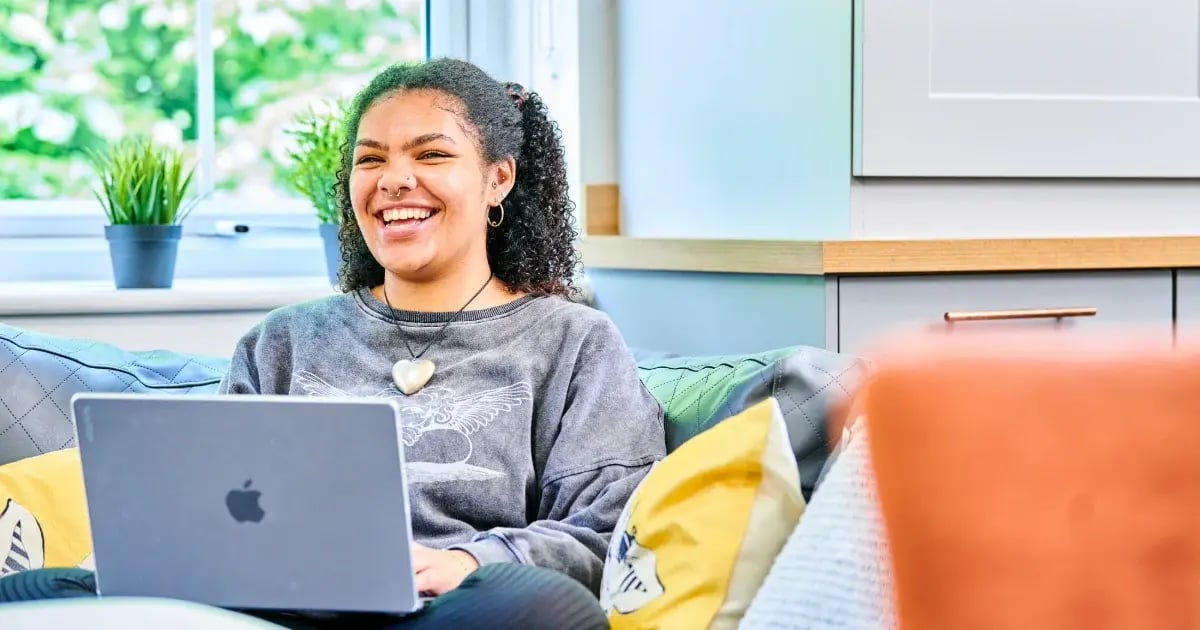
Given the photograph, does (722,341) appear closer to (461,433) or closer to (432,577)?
(461,433)

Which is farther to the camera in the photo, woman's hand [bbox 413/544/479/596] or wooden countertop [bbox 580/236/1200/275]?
wooden countertop [bbox 580/236/1200/275]

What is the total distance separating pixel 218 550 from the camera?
44.6 inches

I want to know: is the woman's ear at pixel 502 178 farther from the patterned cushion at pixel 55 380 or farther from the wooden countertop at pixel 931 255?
the patterned cushion at pixel 55 380

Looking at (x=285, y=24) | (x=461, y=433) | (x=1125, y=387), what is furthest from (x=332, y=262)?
(x=1125, y=387)

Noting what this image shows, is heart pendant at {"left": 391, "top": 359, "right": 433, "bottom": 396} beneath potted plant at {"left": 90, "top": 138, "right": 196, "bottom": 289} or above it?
beneath

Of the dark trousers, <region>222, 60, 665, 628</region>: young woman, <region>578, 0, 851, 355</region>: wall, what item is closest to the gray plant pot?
<region>578, 0, 851, 355</region>: wall

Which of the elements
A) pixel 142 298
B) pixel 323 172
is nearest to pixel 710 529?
pixel 142 298

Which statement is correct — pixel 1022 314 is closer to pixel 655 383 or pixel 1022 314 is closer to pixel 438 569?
pixel 655 383

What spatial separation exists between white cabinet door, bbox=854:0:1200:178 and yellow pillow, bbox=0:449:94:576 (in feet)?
3.30

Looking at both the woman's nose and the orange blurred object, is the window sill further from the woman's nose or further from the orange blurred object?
the orange blurred object

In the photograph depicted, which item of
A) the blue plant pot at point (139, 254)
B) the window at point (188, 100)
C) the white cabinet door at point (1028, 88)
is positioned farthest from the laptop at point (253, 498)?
the window at point (188, 100)

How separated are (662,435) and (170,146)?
1331 millimetres

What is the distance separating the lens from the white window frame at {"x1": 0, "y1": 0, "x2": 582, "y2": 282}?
7.84ft

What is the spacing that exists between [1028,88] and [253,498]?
1192 mm
